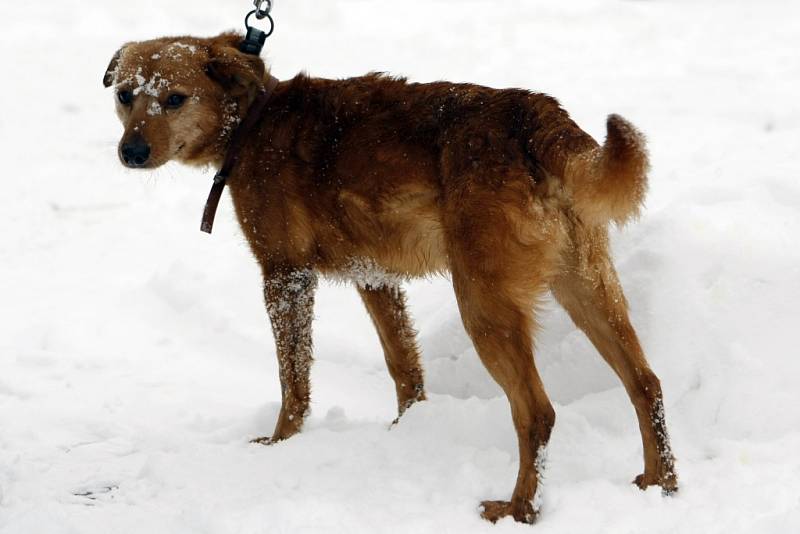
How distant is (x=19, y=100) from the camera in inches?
357

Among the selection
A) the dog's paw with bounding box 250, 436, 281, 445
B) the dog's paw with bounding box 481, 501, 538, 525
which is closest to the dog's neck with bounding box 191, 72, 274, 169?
the dog's paw with bounding box 250, 436, 281, 445

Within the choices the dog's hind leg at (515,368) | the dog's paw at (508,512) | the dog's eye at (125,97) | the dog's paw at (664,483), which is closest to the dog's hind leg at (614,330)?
the dog's paw at (664,483)

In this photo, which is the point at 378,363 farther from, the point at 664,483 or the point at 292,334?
the point at 664,483

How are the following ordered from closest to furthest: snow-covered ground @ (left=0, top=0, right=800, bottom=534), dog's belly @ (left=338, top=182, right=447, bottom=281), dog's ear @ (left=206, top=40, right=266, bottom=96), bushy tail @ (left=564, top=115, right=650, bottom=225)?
bushy tail @ (left=564, top=115, right=650, bottom=225), snow-covered ground @ (left=0, top=0, right=800, bottom=534), dog's belly @ (left=338, top=182, right=447, bottom=281), dog's ear @ (left=206, top=40, right=266, bottom=96)

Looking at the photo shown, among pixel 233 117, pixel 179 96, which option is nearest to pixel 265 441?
pixel 233 117

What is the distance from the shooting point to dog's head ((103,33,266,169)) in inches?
150

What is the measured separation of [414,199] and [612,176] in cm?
77

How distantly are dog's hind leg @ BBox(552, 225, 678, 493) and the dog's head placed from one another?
1.62 metres

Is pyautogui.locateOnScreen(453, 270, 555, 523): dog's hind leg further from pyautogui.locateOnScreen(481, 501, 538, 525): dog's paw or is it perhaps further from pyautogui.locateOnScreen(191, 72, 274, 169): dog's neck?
pyautogui.locateOnScreen(191, 72, 274, 169): dog's neck

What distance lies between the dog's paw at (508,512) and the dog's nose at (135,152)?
6.57ft

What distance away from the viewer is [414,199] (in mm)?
A: 3305

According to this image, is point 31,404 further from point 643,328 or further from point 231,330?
point 643,328

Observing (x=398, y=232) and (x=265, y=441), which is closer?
(x=398, y=232)

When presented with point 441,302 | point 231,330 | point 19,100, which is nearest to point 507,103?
point 441,302
